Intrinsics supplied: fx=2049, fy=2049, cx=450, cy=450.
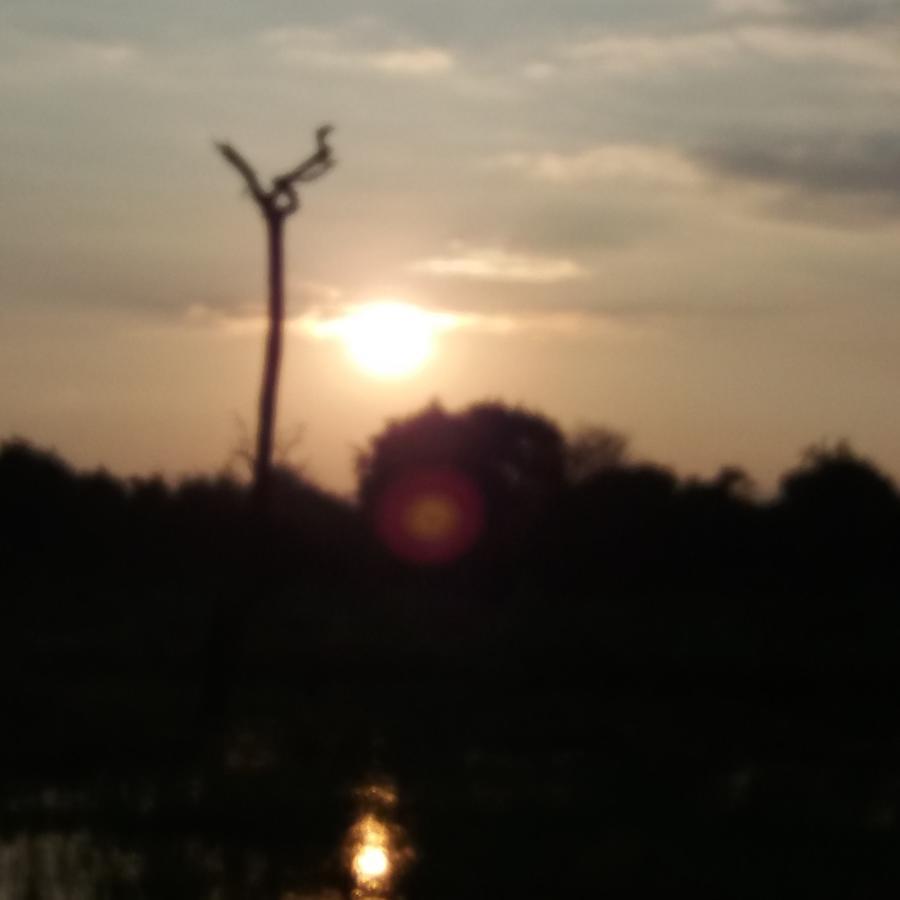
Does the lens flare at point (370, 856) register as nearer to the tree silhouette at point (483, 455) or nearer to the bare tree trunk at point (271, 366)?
the bare tree trunk at point (271, 366)

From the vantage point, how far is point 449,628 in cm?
3488

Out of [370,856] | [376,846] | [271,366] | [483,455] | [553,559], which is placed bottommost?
[370,856]

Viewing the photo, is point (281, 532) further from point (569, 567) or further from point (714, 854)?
point (714, 854)

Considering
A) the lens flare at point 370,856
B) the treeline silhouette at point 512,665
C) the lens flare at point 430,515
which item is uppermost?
the lens flare at point 430,515

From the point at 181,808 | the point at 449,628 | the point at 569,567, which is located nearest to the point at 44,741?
the point at 181,808

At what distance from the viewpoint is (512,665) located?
2938cm

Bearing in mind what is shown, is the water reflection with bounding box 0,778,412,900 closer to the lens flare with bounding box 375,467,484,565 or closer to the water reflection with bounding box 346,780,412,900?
the water reflection with bounding box 346,780,412,900

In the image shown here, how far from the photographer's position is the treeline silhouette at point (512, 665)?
14.0 metres

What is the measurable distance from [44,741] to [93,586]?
2692cm

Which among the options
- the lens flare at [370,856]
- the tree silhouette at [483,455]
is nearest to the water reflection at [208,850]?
the lens flare at [370,856]

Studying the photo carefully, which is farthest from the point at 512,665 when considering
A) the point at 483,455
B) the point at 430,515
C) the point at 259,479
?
the point at 483,455

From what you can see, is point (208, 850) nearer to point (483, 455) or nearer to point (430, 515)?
point (430, 515)

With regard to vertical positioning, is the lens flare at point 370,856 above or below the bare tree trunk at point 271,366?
below

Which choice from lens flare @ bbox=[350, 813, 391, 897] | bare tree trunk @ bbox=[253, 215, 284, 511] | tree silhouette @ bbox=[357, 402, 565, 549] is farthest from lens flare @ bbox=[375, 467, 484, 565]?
lens flare @ bbox=[350, 813, 391, 897]
